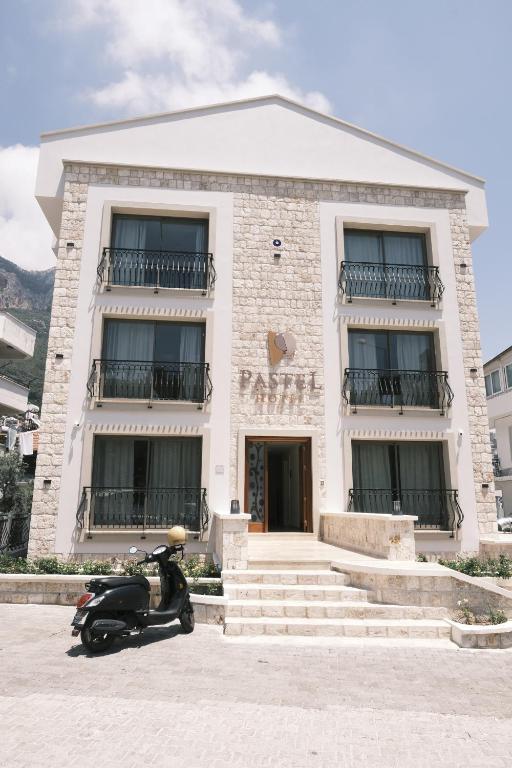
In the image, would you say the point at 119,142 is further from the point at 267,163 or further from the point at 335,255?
the point at 335,255

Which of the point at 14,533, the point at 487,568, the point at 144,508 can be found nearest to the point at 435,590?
the point at 487,568

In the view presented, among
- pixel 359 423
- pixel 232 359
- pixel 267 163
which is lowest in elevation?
pixel 359 423

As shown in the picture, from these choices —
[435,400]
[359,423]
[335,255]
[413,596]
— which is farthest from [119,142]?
[413,596]

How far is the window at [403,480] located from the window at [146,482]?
4184mm

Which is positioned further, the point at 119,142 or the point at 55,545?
the point at 119,142

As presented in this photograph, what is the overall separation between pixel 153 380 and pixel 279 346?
3383 millimetres

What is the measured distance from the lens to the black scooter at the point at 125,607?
5.95 meters

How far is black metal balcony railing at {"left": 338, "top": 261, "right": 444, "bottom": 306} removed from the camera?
44.8ft

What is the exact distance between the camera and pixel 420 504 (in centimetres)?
1265

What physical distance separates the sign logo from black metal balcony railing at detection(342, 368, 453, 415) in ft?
5.37

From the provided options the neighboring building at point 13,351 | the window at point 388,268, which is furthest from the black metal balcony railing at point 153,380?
the neighboring building at point 13,351

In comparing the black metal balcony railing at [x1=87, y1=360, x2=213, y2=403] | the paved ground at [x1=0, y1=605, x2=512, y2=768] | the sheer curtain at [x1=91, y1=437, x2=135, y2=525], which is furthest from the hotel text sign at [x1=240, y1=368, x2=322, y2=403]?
the paved ground at [x1=0, y1=605, x2=512, y2=768]

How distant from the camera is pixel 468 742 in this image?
398 centimetres

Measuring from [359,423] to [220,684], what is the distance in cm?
852
